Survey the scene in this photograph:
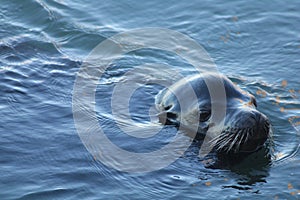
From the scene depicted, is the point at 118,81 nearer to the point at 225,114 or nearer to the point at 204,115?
the point at 204,115

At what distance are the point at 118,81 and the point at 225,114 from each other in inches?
77.3

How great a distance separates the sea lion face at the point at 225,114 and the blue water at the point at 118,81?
0.21 m

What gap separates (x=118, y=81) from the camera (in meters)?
8.08

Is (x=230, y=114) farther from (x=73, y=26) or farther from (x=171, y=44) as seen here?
(x=73, y=26)

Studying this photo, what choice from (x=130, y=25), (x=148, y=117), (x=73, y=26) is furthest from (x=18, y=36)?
(x=148, y=117)

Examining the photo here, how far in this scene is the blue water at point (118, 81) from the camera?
5.98m

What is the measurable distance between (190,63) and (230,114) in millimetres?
2550

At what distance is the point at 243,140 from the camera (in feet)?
20.6

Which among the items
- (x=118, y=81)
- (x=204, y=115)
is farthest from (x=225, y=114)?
→ (x=118, y=81)

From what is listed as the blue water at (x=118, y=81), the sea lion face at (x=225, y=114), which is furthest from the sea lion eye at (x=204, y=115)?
the blue water at (x=118, y=81)

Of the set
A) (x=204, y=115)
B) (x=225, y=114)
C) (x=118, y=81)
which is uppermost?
(x=118, y=81)

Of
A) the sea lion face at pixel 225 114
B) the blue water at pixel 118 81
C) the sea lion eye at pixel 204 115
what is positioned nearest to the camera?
the blue water at pixel 118 81

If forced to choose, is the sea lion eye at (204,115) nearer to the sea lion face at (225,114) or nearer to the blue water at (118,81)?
the sea lion face at (225,114)

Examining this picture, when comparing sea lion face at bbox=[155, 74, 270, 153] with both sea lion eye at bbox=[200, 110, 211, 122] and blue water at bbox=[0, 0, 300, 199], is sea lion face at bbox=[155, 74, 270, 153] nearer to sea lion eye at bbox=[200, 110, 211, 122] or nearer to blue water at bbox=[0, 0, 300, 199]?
sea lion eye at bbox=[200, 110, 211, 122]
